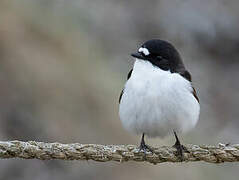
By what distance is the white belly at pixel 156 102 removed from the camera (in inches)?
213

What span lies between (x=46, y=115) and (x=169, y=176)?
73.0 inches

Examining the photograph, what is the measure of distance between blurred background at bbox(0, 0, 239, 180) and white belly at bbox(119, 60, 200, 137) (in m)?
2.43

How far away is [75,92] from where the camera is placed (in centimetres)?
870

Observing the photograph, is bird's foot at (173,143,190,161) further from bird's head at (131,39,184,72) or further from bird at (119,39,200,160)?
bird's head at (131,39,184,72)

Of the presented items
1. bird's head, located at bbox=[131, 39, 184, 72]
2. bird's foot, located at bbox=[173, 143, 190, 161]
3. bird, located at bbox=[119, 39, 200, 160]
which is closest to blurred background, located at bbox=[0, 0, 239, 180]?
bird, located at bbox=[119, 39, 200, 160]

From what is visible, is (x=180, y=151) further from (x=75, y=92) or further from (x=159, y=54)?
(x=75, y=92)

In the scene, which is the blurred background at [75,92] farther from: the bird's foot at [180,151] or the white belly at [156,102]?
the bird's foot at [180,151]

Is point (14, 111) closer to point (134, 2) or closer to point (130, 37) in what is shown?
point (130, 37)

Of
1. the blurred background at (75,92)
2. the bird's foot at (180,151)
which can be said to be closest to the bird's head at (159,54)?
the bird's foot at (180,151)

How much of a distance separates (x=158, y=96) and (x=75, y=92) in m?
3.44

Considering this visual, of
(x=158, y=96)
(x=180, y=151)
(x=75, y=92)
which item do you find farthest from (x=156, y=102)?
→ (x=75, y=92)

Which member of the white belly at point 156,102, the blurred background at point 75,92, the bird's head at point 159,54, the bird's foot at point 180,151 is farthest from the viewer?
the blurred background at point 75,92

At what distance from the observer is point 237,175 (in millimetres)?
9227

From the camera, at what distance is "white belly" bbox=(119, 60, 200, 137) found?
541 cm
